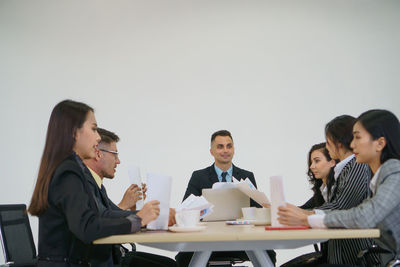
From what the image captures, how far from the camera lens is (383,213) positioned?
1.96 m

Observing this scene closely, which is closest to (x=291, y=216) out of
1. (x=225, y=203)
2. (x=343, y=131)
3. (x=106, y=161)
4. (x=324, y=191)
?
(x=343, y=131)

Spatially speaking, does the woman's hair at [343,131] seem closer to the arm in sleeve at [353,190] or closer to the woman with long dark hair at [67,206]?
the arm in sleeve at [353,190]

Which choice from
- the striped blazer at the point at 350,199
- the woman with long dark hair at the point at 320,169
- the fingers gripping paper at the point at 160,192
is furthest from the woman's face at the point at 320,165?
the fingers gripping paper at the point at 160,192

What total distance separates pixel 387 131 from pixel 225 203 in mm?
1400

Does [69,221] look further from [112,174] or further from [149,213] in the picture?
[112,174]

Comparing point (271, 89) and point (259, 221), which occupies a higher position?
point (271, 89)

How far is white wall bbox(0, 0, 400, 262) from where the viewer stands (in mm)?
5703

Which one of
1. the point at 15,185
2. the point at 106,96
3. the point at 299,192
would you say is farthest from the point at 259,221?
the point at 15,185

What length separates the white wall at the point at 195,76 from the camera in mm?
5703

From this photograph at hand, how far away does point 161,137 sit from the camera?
227 inches

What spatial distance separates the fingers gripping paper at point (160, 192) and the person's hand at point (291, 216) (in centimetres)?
52

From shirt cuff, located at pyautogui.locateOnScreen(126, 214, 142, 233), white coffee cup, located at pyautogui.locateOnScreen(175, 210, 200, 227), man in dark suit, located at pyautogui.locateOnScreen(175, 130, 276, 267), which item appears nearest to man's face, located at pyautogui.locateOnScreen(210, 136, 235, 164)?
man in dark suit, located at pyautogui.locateOnScreen(175, 130, 276, 267)

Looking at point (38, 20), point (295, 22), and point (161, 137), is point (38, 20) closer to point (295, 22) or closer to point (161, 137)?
point (161, 137)

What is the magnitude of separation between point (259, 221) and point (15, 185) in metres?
4.07
